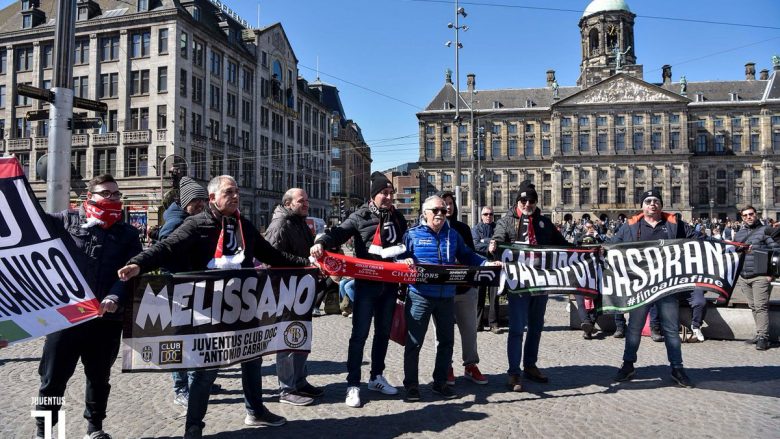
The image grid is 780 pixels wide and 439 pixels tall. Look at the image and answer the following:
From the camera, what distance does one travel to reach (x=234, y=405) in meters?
5.59

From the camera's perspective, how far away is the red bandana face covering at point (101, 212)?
4.42m

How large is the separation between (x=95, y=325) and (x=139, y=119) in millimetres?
43527

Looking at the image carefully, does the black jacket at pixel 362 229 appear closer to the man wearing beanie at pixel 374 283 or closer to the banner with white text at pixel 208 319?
the man wearing beanie at pixel 374 283

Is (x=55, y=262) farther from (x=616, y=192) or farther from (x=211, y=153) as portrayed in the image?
(x=616, y=192)

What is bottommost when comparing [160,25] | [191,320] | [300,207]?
[191,320]

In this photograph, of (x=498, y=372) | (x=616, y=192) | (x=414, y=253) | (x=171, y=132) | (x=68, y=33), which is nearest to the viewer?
(x=414, y=253)

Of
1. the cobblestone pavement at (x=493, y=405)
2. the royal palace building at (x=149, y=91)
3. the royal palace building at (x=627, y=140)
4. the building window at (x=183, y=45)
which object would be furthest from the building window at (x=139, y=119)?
the royal palace building at (x=627, y=140)

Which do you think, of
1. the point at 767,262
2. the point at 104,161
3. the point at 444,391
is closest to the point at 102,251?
the point at 444,391

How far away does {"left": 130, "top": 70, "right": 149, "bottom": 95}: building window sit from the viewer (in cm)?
4291

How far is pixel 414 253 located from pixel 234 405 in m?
2.49

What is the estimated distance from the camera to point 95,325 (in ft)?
14.3

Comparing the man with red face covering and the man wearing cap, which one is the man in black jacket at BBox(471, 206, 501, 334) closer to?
the man wearing cap

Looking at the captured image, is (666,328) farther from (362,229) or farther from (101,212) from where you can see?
(101,212)

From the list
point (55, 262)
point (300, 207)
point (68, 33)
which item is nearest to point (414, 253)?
point (300, 207)
